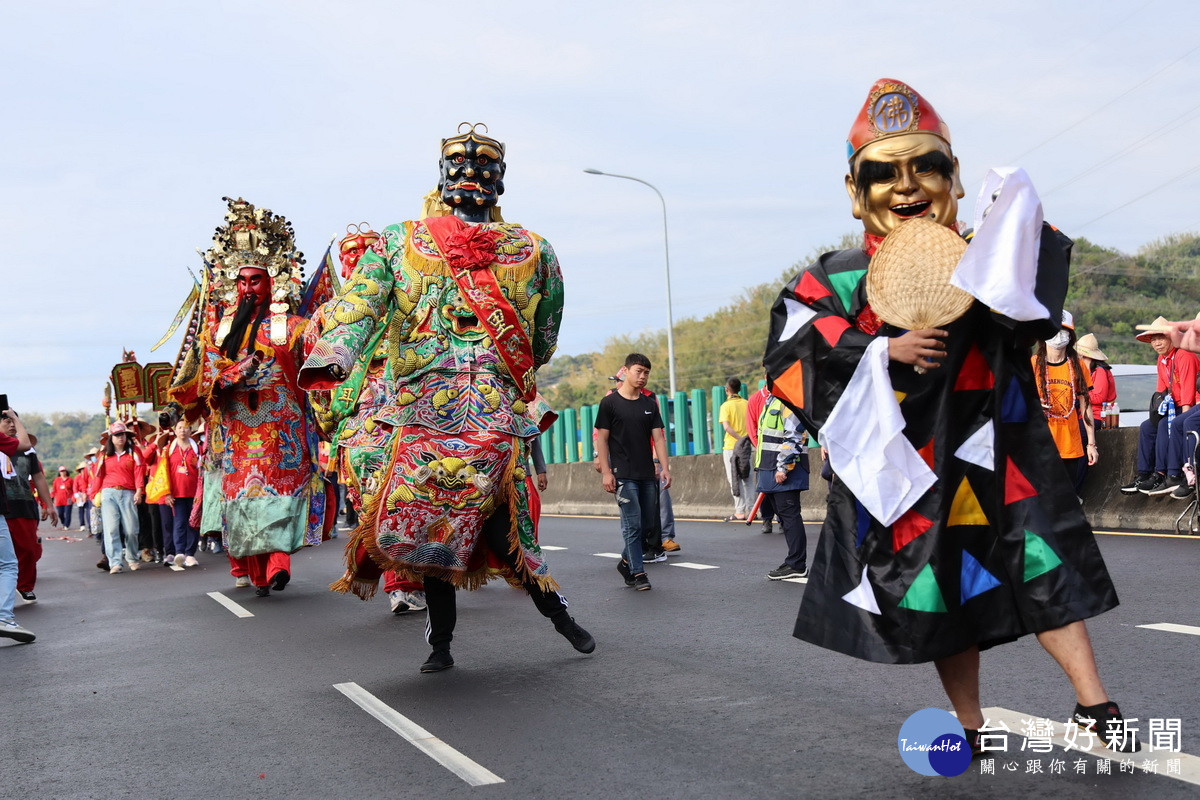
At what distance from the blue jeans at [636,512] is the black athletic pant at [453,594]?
11.9 feet

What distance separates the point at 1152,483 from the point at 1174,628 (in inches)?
253

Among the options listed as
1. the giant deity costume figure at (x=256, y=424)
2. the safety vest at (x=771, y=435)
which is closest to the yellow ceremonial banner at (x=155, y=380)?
the giant deity costume figure at (x=256, y=424)

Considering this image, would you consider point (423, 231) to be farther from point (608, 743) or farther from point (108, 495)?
point (108, 495)

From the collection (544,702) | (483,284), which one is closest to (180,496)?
(483,284)

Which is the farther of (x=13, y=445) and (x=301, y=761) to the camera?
(x=13, y=445)

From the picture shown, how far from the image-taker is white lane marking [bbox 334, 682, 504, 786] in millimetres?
4832

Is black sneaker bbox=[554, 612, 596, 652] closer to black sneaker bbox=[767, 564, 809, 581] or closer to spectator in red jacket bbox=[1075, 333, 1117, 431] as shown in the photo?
black sneaker bbox=[767, 564, 809, 581]

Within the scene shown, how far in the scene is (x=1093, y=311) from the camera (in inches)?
1916

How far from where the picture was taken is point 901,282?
4.15 metres

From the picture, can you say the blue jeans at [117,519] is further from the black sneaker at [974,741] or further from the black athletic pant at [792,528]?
the black sneaker at [974,741]

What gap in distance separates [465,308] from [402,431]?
666 mm

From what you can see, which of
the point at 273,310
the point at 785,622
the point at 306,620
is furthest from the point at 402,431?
the point at 273,310

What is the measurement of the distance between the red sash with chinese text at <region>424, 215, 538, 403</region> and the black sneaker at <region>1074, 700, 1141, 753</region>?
3.45 m

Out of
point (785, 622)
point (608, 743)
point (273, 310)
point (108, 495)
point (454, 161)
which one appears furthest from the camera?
point (108, 495)
